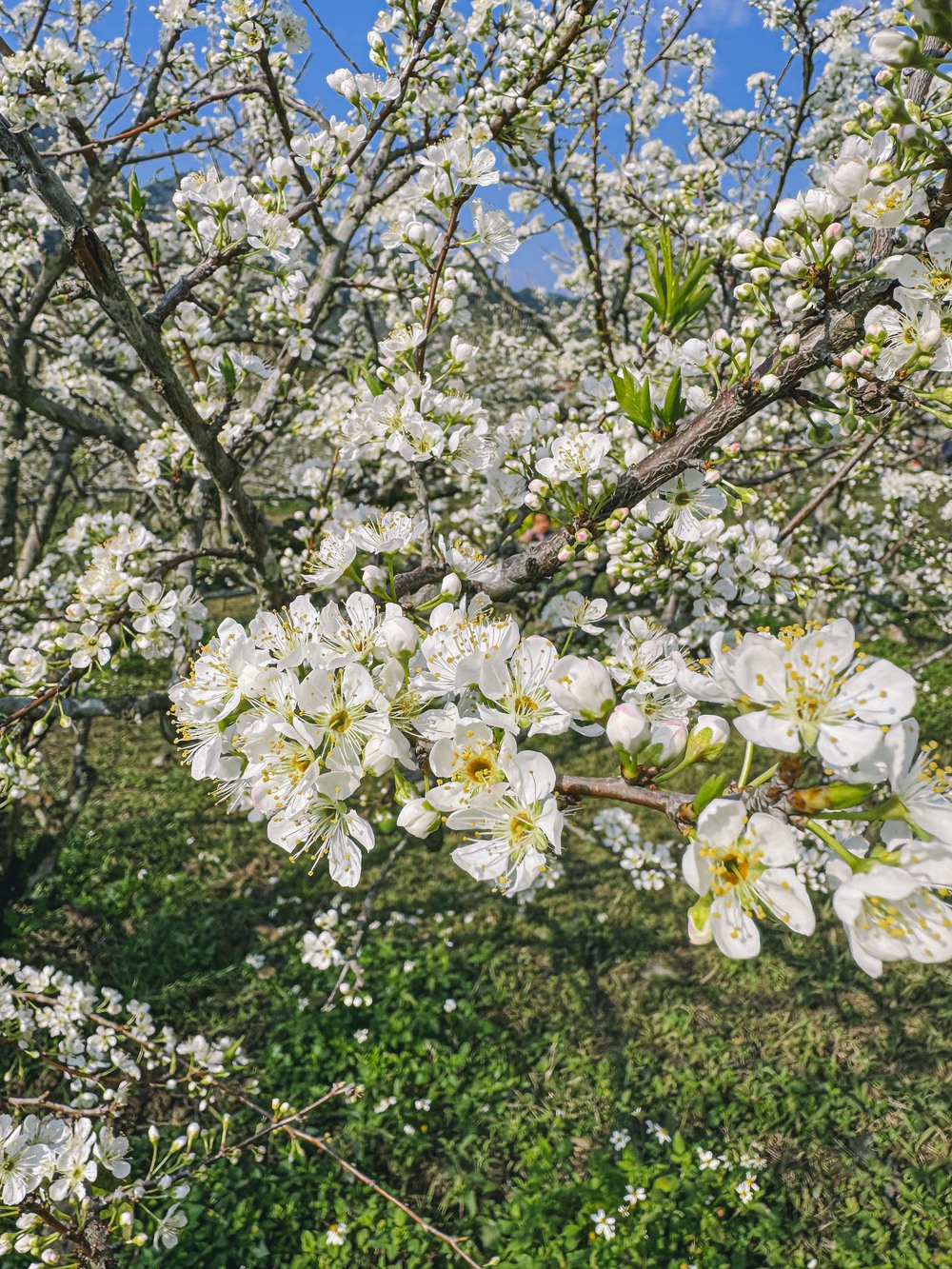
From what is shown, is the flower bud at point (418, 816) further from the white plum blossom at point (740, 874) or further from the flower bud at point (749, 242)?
the flower bud at point (749, 242)

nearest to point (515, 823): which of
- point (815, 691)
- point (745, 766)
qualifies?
point (745, 766)

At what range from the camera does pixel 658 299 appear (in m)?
1.57

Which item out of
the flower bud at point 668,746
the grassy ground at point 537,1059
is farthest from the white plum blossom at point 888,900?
the grassy ground at point 537,1059

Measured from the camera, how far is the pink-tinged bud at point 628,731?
98cm

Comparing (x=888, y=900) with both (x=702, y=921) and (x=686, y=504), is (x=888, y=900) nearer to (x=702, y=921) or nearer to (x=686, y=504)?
(x=702, y=921)

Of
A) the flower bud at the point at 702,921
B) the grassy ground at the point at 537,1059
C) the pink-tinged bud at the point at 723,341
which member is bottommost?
the grassy ground at the point at 537,1059

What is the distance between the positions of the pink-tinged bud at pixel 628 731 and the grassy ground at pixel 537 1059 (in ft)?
10.7

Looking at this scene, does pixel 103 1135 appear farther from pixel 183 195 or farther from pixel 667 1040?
pixel 667 1040

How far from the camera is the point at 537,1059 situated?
161 inches

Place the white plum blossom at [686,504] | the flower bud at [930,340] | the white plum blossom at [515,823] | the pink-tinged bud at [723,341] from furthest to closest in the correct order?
1. the white plum blossom at [686,504]
2. the pink-tinged bud at [723,341]
3. the flower bud at [930,340]
4. the white plum blossom at [515,823]

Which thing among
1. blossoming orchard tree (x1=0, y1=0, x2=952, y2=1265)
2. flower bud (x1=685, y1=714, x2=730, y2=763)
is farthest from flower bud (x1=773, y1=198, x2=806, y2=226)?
flower bud (x1=685, y1=714, x2=730, y2=763)

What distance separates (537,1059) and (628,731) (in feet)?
12.9

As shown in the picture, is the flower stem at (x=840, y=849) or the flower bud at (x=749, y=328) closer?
the flower stem at (x=840, y=849)

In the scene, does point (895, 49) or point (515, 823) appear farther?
point (515, 823)
